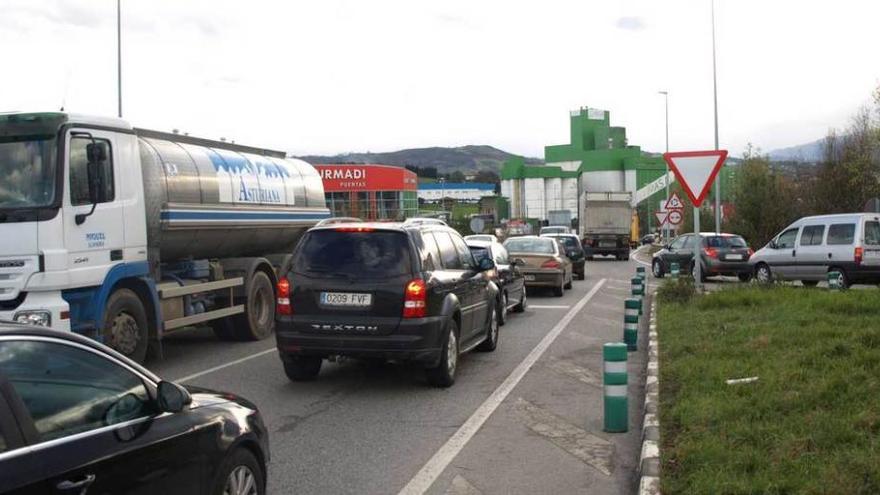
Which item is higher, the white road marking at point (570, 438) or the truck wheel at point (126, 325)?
the truck wheel at point (126, 325)

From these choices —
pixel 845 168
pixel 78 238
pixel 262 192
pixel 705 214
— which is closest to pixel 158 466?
pixel 78 238

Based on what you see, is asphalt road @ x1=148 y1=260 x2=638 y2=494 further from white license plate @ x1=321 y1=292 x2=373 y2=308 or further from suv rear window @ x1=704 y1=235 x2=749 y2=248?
suv rear window @ x1=704 y1=235 x2=749 y2=248

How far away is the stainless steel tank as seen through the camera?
37.8 ft

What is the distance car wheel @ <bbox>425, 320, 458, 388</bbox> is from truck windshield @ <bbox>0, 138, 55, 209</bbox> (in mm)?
4555

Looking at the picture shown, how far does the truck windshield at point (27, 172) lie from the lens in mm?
9203

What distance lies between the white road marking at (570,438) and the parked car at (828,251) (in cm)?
1358

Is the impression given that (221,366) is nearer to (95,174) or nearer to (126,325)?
(126,325)

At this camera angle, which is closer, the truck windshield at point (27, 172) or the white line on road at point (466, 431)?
the white line on road at point (466, 431)

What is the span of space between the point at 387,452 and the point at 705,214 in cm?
4721

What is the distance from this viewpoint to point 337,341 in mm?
9094

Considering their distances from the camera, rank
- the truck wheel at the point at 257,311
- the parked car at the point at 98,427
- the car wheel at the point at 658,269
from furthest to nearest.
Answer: the car wheel at the point at 658,269 → the truck wheel at the point at 257,311 → the parked car at the point at 98,427

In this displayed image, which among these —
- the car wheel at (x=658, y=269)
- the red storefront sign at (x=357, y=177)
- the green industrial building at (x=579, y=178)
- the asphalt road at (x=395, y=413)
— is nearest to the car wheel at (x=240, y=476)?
the asphalt road at (x=395, y=413)

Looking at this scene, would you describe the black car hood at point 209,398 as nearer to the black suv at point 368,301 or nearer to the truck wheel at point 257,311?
the black suv at point 368,301

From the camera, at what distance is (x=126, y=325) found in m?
10.3
